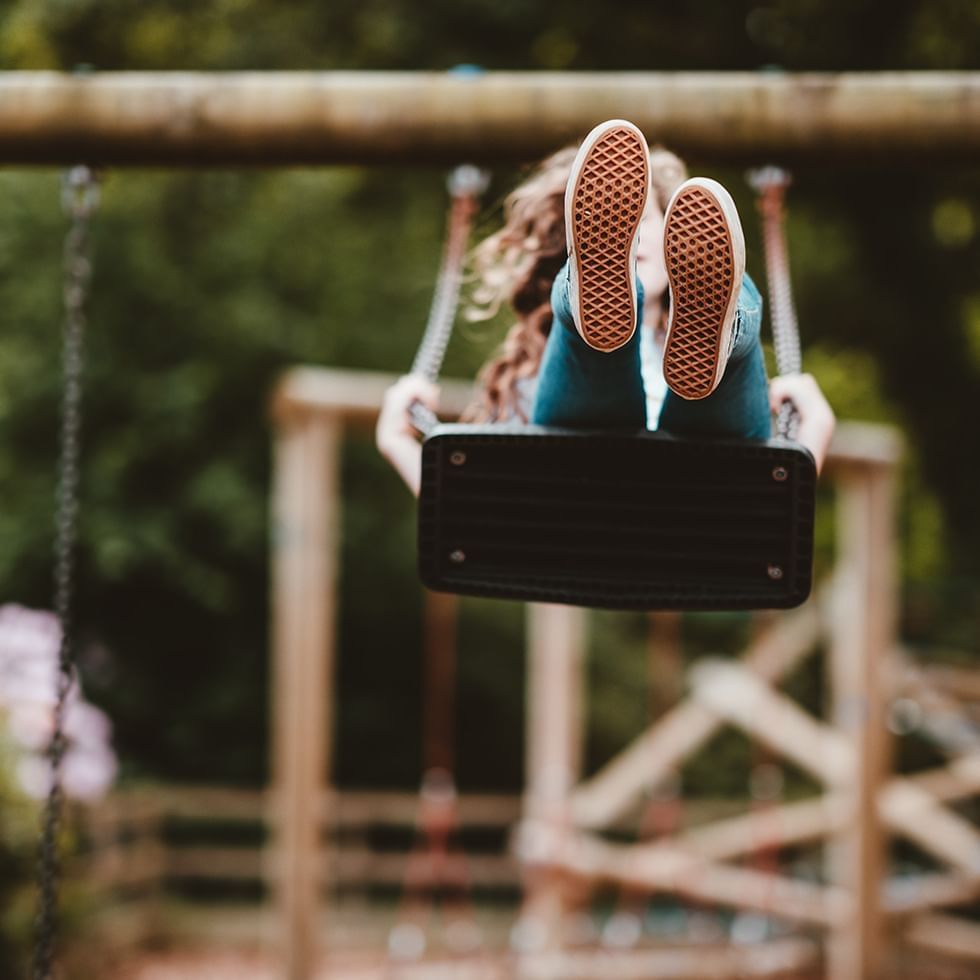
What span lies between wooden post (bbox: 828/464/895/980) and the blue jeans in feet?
10.9

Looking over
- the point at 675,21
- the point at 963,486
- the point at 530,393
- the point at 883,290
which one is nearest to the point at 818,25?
the point at 675,21

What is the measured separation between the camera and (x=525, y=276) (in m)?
2.05

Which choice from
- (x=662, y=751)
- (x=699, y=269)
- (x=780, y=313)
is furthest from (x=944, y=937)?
(x=699, y=269)

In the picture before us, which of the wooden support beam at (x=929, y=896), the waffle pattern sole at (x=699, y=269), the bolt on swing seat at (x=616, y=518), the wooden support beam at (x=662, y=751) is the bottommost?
the wooden support beam at (x=929, y=896)

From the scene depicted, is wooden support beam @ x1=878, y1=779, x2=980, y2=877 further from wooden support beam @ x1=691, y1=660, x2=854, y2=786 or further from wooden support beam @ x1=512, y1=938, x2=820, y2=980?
wooden support beam @ x1=512, y1=938, x2=820, y2=980

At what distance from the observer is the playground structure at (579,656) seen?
2357 millimetres

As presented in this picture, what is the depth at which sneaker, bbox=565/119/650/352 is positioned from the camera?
1.46 metres

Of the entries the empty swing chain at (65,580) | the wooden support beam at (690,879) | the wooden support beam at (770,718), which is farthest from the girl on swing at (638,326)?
the wooden support beam at (770,718)

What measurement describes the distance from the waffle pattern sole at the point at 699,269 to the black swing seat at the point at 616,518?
0.17 m

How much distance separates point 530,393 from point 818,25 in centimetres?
625

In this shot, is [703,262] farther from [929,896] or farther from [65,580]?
[929,896]

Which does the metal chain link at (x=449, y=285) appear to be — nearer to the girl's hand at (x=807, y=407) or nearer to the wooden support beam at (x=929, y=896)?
the girl's hand at (x=807, y=407)

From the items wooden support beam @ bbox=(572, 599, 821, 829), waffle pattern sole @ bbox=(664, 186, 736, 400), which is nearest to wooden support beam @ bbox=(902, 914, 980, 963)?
wooden support beam @ bbox=(572, 599, 821, 829)

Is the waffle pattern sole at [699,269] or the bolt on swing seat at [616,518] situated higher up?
the waffle pattern sole at [699,269]
